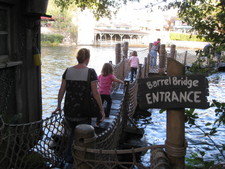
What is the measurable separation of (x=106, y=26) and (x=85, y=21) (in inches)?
198

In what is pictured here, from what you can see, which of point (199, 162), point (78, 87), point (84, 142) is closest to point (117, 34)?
point (78, 87)

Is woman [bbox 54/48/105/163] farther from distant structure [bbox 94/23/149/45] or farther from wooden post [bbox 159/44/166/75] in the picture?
distant structure [bbox 94/23/149/45]

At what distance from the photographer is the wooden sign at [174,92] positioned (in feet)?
6.93

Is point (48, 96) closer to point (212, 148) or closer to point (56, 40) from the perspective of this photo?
point (212, 148)

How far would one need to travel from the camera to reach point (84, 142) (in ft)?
7.47

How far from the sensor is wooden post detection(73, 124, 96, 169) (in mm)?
2270

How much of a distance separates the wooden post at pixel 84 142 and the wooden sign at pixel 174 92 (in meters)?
0.48

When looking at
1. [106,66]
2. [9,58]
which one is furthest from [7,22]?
[106,66]

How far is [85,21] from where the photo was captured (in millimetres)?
64875

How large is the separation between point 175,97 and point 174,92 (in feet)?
0.12

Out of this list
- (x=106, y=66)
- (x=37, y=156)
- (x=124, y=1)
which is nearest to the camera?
(x=37, y=156)

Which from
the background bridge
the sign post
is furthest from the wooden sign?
the background bridge

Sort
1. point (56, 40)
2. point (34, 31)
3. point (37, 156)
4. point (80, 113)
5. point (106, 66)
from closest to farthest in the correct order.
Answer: point (80, 113) < point (37, 156) < point (34, 31) < point (106, 66) < point (56, 40)

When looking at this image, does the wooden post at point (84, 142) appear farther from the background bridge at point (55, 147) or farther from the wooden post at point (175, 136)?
the wooden post at point (175, 136)
